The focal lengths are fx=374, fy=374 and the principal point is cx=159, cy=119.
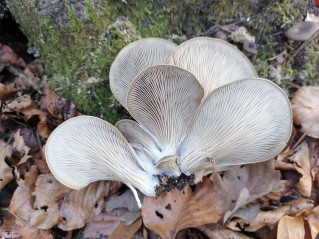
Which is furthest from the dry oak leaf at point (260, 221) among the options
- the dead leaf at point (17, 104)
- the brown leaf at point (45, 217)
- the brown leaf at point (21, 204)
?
the dead leaf at point (17, 104)

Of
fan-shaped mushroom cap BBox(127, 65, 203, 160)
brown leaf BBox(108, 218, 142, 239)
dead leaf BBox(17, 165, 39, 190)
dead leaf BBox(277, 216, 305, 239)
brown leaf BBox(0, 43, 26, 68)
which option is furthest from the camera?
brown leaf BBox(0, 43, 26, 68)

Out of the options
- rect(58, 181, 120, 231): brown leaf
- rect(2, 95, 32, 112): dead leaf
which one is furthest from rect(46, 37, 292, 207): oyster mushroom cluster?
rect(2, 95, 32, 112): dead leaf

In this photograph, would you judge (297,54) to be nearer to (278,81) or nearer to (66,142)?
(278,81)

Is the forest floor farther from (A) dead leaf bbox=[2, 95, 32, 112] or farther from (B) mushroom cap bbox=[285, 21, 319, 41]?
(B) mushroom cap bbox=[285, 21, 319, 41]

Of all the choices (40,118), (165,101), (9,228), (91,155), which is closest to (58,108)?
(40,118)

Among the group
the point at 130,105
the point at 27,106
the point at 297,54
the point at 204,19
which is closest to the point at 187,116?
the point at 130,105

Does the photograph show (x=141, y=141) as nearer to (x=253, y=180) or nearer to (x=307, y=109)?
(x=253, y=180)

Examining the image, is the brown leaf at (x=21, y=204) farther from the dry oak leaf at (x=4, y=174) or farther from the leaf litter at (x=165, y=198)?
the dry oak leaf at (x=4, y=174)
